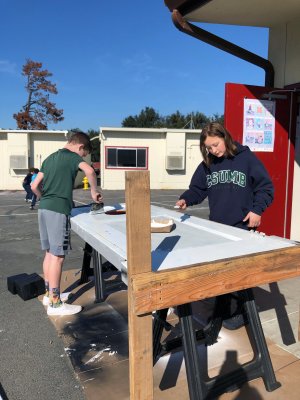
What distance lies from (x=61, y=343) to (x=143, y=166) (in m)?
18.2

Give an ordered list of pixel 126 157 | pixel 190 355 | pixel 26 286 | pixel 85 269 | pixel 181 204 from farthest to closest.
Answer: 1. pixel 126 157
2. pixel 85 269
3. pixel 26 286
4. pixel 181 204
5. pixel 190 355

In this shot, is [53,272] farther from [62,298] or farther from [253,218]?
[253,218]

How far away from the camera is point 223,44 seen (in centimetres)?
469

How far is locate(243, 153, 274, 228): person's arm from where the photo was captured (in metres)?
2.84

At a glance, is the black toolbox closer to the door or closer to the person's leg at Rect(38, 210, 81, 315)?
the person's leg at Rect(38, 210, 81, 315)

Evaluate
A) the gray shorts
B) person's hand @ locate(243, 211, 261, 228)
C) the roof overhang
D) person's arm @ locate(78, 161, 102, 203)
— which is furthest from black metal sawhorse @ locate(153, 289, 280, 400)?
the roof overhang

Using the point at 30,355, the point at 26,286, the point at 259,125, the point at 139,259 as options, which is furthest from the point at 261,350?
the point at 259,125

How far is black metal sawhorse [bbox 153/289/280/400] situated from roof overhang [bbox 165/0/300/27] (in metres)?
3.22

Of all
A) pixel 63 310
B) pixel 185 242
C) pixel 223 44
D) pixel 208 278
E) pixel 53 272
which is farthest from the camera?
pixel 223 44

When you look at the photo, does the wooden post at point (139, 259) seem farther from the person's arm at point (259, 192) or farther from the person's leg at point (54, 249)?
the person's leg at point (54, 249)

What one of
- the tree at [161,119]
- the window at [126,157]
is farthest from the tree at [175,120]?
the window at [126,157]

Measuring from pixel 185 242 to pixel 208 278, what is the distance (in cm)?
48

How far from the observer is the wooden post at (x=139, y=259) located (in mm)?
1632

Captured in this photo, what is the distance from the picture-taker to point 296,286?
4234mm
